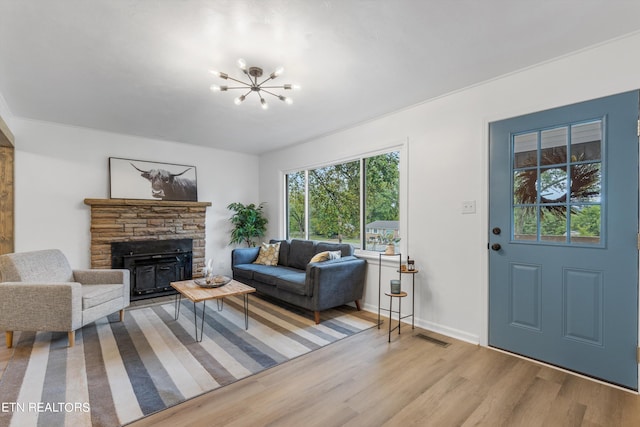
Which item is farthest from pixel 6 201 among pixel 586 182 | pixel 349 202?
pixel 586 182

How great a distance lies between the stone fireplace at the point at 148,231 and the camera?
4.25 meters

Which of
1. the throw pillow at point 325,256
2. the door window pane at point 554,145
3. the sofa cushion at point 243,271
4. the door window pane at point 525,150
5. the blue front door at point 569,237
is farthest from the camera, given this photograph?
the sofa cushion at point 243,271

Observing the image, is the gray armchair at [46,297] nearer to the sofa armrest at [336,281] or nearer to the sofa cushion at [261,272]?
the sofa cushion at [261,272]

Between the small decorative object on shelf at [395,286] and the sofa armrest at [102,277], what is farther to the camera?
the sofa armrest at [102,277]

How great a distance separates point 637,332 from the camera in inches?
79.5

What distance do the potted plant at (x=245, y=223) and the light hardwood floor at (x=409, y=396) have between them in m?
3.28

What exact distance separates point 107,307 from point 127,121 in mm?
2397

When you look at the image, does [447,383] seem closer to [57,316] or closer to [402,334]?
[402,334]

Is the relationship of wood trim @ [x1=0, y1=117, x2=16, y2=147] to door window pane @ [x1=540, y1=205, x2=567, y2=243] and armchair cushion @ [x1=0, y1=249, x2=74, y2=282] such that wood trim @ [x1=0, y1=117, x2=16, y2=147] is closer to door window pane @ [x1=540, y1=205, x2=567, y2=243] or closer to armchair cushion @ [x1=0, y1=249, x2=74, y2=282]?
armchair cushion @ [x1=0, y1=249, x2=74, y2=282]

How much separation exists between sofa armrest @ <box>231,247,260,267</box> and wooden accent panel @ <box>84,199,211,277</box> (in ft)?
2.73

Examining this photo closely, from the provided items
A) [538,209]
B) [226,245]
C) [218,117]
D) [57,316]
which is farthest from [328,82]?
[226,245]

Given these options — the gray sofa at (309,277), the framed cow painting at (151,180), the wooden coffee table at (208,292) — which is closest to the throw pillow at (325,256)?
the gray sofa at (309,277)

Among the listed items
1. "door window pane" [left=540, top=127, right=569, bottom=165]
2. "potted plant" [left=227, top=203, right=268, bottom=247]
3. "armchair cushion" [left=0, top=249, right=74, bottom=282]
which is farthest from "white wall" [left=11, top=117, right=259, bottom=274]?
"door window pane" [left=540, top=127, right=569, bottom=165]

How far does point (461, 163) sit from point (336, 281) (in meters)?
1.85
